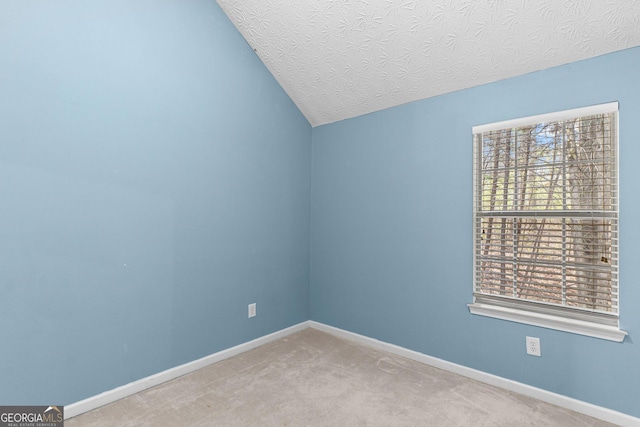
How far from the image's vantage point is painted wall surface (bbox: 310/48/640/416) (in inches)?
74.2

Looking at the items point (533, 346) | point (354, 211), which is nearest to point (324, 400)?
point (533, 346)

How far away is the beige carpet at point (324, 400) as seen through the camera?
187 centimetres

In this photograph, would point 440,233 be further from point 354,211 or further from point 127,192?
point 127,192

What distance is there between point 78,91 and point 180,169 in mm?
715

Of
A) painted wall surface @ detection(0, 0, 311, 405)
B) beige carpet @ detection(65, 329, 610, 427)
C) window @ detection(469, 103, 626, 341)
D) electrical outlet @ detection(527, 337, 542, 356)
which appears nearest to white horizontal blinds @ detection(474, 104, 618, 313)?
window @ detection(469, 103, 626, 341)

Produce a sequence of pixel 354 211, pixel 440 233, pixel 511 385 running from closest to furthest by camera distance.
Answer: pixel 511 385 → pixel 440 233 → pixel 354 211

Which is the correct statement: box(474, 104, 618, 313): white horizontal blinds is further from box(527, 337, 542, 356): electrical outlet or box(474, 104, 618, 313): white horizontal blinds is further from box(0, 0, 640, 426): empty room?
box(527, 337, 542, 356): electrical outlet

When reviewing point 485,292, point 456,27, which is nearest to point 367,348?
point 485,292

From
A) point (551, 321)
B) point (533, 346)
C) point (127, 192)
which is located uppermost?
point (127, 192)

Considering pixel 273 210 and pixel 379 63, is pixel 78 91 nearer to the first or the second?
pixel 273 210

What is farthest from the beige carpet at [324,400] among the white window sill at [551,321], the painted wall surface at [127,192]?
the white window sill at [551,321]

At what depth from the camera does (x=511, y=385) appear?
2.20 metres

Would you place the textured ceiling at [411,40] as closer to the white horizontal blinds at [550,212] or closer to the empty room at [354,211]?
the empty room at [354,211]

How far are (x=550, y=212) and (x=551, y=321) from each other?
26.8 inches
